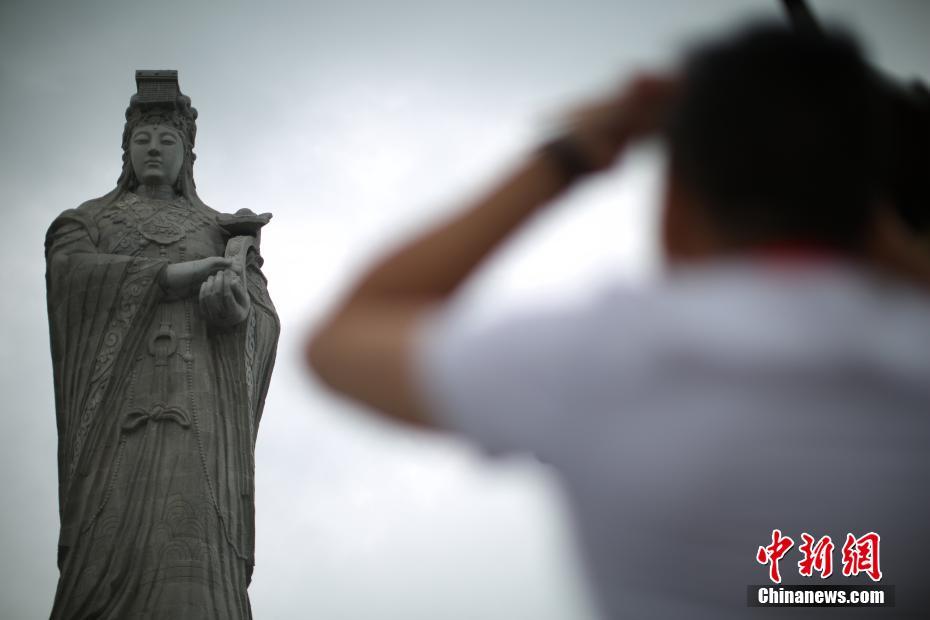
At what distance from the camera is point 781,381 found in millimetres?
2271

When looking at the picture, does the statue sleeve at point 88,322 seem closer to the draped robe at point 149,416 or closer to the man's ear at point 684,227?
the draped robe at point 149,416

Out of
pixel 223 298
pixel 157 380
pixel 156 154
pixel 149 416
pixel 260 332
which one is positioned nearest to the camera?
pixel 149 416

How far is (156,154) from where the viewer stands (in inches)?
480

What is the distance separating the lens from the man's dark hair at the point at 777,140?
91.4 inches

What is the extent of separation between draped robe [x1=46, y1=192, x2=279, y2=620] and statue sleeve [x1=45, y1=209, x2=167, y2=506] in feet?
0.04

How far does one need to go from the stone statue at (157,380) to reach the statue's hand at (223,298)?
0.01m

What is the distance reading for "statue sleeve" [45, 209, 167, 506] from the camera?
1104 cm

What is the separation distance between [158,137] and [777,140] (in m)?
10.5

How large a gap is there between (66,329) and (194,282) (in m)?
1.12

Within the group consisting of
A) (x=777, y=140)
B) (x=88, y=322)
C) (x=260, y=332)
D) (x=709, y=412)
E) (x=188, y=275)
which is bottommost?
(x=709, y=412)

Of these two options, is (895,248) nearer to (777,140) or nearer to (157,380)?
(777,140)

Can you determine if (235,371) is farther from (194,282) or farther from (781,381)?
(781,381)

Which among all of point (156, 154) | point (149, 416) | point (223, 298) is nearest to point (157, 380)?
point (149, 416)

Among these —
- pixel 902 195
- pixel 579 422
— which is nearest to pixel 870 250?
pixel 902 195
